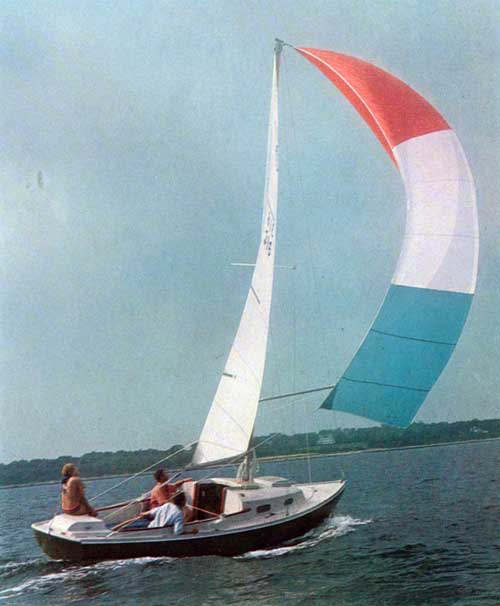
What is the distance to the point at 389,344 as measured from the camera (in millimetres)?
9906

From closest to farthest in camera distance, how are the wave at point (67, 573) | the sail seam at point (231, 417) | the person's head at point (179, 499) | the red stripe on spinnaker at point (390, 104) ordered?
1. the wave at point (67, 573)
2. the person's head at point (179, 499)
3. the red stripe on spinnaker at point (390, 104)
4. the sail seam at point (231, 417)

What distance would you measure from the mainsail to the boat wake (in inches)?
92.9

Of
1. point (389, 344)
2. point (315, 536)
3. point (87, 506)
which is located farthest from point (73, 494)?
point (389, 344)

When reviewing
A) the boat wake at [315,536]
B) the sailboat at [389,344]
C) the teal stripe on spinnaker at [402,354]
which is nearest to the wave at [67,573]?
the sailboat at [389,344]

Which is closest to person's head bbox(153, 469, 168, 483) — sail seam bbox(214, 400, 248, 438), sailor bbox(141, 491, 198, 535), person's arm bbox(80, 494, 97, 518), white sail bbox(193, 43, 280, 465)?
sailor bbox(141, 491, 198, 535)

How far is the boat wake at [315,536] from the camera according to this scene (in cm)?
1005

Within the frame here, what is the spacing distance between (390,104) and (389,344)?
3.64m

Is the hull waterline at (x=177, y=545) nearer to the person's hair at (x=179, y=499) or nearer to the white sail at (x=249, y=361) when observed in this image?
the person's hair at (x=179, y=499)

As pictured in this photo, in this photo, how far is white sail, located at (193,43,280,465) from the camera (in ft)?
36.2

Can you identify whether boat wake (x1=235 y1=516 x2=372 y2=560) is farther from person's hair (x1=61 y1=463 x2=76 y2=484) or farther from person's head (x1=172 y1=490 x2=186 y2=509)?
person's hair (x1=61 y1=463 x2=76 y2=484)

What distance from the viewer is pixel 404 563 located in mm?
9773

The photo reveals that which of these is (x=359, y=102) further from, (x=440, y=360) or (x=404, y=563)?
(x=404, y=563)

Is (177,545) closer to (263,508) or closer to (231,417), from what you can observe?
(263,508)

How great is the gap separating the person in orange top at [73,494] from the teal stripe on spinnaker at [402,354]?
12.8 ft
